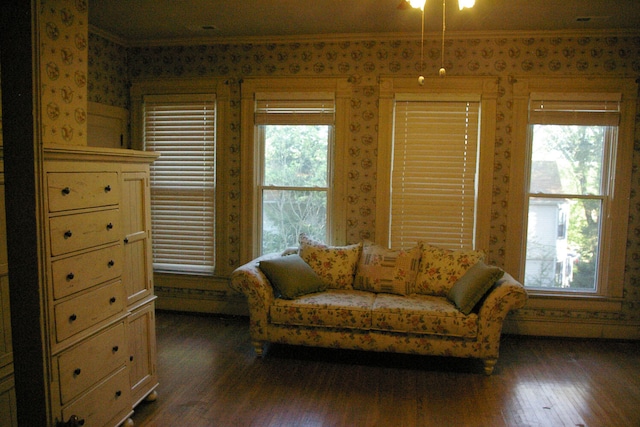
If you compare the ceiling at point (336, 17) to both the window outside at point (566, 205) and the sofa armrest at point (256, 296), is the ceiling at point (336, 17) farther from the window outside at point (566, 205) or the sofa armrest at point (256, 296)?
the sofa armrest at point (256, 296)

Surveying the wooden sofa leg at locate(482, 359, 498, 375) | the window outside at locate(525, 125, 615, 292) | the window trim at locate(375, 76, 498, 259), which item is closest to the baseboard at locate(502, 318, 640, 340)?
the window outside at locate(525, 125, 615, 292)

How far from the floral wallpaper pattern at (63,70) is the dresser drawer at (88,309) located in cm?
84

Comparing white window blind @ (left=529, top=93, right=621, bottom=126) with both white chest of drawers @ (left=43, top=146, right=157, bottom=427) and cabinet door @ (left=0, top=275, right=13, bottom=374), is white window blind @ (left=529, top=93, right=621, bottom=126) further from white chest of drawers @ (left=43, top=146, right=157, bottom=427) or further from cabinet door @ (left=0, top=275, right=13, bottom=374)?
cabinet door @ (left=0, top=275, right=13, bottom=374)

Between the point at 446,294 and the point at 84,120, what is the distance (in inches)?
115

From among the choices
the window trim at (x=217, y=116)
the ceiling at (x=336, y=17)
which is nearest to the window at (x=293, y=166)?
the window trim at (x=217, y=116)

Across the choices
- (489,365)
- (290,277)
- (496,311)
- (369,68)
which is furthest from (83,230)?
(369,68)

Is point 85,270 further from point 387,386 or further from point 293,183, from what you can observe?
point 293,183

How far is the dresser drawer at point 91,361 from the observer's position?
7.05 feet

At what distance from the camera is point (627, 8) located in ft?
Result: 11.4

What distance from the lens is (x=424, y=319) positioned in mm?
3410

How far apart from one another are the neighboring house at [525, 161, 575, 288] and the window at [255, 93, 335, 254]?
6.32 feet

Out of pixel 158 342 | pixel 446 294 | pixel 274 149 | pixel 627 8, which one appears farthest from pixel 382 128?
pixel 158 342

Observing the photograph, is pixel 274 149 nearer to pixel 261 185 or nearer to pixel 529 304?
pixel 261 185

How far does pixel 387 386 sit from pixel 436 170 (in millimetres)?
2028
